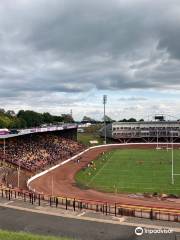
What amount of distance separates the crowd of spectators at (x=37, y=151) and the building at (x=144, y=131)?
2911cm

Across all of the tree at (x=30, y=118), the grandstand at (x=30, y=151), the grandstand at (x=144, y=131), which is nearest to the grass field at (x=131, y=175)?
the grandstand at (x=30, y=151)

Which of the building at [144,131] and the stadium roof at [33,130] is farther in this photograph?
the building at [144,131]

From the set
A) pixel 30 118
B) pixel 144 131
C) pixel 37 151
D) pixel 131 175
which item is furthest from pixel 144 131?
pixel 131 175

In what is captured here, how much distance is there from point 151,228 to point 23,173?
41525 millimetres

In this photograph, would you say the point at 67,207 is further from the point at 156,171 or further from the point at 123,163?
the point at 123,163

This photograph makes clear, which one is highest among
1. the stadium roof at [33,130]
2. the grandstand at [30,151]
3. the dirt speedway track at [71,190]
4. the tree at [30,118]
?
the tree at [30,118]

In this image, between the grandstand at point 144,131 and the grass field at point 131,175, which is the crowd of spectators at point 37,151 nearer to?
the grass field at point 131,175

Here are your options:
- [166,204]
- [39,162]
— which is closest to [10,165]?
[39,162]

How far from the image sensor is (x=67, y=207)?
38594 millimetres

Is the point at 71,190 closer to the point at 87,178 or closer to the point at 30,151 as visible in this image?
the point at 87,178

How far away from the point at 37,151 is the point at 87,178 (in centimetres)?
2394

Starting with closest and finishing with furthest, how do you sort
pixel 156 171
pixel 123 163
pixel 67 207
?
pixel 67 207 → pixel 156 171 → pixel 123 163

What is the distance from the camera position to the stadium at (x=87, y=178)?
41.5 metres

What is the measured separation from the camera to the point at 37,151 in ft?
300
